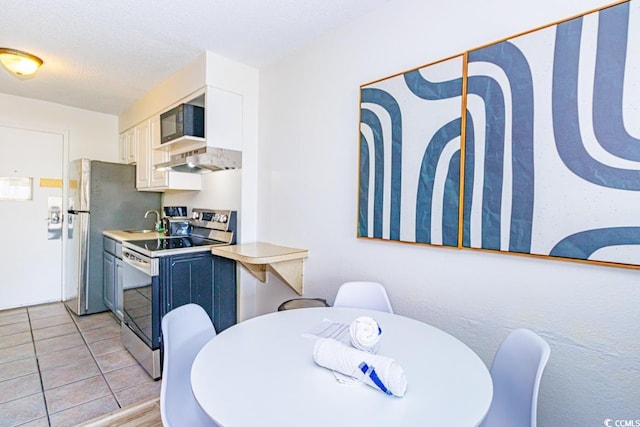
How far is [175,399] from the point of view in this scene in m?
1.17

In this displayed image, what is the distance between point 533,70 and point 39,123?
4948 millimetres

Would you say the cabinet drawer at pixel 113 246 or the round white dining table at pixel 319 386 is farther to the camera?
the cabinet drawer at pixel 113 246

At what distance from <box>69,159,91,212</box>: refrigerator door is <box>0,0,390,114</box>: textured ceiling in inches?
34.6

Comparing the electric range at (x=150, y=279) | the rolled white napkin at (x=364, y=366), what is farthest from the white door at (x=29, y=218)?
the rolled white napkin at (x=364, y=366)

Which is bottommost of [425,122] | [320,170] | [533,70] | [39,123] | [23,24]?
[320,170]

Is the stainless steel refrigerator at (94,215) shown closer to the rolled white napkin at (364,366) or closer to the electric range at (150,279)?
the electric range at (150,279)

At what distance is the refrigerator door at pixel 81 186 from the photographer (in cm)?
342

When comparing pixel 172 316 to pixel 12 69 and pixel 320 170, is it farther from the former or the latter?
pixel 12 69

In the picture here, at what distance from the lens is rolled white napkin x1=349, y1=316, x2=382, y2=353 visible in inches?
41.7

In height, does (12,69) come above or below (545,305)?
above

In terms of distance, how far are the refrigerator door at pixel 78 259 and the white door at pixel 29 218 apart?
0.29 m

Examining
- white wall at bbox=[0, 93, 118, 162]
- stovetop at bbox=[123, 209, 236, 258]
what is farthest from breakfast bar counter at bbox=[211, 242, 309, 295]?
white wall at bbox=[0, 93, 118, 162]

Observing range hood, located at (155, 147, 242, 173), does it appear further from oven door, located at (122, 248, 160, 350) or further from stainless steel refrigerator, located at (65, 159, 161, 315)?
stainless steel refrigerator, located at (65, 159, 161, 315)

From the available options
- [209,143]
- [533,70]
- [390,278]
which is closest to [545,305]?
[390,278]
